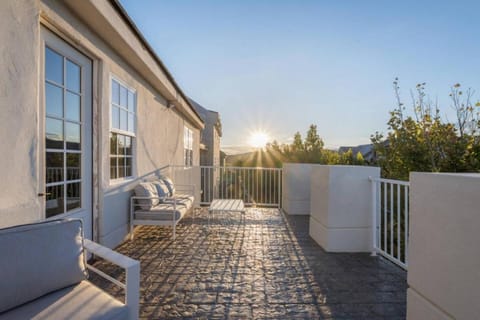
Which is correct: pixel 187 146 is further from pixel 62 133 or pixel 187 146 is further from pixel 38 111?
pixel 38 111

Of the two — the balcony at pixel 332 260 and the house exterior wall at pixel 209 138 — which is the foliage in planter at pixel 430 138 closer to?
the balcony at pixel 332 260

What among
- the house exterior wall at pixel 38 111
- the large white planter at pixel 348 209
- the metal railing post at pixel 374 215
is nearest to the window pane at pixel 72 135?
the house exterior wall at pixel 38 111

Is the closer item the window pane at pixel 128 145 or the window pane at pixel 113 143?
the window pane at pixel 113 143

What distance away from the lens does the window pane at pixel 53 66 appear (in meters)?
2.54

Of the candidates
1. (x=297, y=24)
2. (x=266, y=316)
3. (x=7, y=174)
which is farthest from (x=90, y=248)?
(x=297, y=24)

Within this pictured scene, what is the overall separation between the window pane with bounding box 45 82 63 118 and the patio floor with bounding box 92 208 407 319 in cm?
171

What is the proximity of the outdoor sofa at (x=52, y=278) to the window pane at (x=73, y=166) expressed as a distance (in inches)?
53.6

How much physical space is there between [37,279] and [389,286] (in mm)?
2873

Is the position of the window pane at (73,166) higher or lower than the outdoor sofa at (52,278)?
higher

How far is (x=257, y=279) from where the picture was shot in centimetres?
278

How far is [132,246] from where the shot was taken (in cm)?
386

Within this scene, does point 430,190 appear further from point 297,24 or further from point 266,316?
point 297,24

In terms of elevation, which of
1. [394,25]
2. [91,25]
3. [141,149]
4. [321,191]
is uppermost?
[394,25]

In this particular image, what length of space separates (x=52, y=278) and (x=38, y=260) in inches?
5.6
